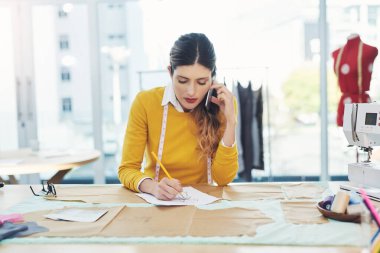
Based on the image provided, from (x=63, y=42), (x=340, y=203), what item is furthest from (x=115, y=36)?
(x=340, y=203)

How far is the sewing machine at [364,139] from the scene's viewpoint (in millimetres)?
1710

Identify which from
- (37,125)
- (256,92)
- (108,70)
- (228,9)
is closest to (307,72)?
(228,9)

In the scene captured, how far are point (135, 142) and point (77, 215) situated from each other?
24.0 inches

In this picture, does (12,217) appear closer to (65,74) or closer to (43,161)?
(43,161)

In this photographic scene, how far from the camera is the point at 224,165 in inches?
74.9

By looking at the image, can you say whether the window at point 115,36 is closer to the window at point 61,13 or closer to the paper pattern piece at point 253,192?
the window at point 61,13

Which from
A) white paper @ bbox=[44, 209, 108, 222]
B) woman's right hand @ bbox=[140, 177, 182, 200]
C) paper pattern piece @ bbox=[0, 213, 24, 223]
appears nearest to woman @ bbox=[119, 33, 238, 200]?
woman's right hand @ bbox=[140, 177, 182, 200]

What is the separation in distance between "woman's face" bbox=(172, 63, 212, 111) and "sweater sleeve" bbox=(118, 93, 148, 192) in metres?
0.21

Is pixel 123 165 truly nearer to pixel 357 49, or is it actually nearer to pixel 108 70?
pixel 357 49

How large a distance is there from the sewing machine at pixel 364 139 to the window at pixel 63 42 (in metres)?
4.30

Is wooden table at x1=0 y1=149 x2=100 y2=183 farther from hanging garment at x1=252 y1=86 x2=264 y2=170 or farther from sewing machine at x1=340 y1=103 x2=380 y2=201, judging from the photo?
sewing machine at x1=340 y1=103 x2=380 y2=201

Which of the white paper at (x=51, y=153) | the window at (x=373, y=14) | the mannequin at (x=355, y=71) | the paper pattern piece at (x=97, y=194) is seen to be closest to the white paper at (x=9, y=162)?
the white paper at (x=51, y=153)

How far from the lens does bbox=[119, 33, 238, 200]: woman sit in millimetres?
1898

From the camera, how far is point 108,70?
542 centimetres
